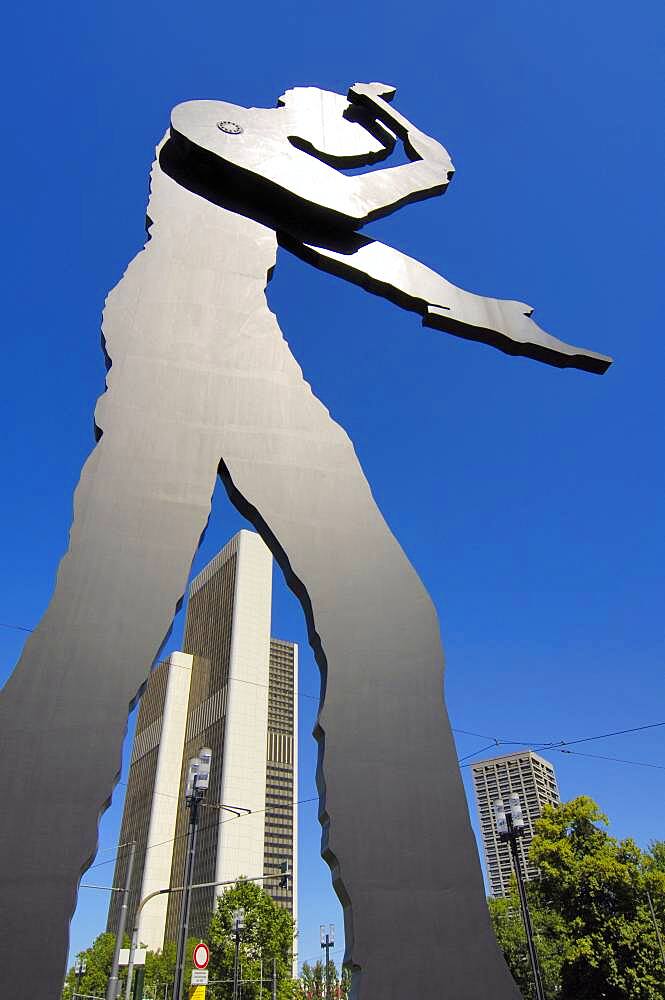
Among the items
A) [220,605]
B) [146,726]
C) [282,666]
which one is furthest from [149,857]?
[282,666]

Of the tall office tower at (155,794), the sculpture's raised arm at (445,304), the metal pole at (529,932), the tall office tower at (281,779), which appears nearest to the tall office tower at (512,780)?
the tall office tower at (281,779)

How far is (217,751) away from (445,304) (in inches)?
3343

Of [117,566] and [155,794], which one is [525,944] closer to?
[117,566]

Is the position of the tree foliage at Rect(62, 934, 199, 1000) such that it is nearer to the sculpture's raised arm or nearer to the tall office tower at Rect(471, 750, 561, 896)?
the tall office tower at Rect(471, 750, 561, 896)

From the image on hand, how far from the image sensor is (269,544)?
5.46m

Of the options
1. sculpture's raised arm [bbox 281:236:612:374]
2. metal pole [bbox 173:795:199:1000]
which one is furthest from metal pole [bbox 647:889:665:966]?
sculpture's raised arm [bbox 281:236:612:374]

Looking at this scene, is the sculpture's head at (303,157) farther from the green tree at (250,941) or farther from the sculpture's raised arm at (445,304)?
the green tree at (250,941)

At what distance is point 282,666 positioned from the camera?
11594 centimetres

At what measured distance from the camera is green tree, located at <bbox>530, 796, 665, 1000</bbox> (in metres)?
21.7

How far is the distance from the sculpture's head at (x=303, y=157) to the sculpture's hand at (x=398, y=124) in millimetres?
16

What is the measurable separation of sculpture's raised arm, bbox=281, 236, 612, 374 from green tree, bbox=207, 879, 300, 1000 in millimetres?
37074

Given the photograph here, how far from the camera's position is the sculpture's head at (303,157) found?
7250mm

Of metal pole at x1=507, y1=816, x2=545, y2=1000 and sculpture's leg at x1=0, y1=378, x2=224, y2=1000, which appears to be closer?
sculpture's leg at x1=0, y1=378, x2=224, y2=1000

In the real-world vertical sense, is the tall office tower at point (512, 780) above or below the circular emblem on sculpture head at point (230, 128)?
above
